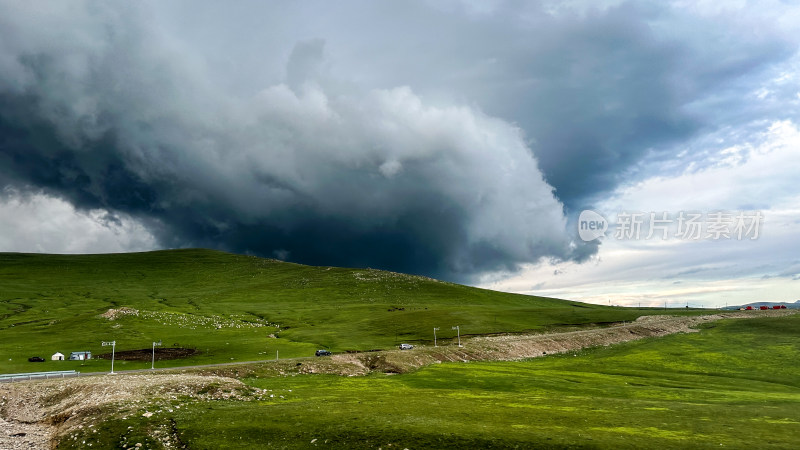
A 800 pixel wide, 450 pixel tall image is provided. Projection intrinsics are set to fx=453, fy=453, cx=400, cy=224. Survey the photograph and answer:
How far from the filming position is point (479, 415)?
38.8 m

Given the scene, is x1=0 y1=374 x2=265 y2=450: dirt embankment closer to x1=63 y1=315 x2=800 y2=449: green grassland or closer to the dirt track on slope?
the dirt track on slope

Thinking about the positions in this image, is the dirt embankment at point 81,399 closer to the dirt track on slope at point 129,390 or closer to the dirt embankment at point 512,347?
the dirt track on slope at point 129,390

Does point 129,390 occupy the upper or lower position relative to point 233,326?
lower

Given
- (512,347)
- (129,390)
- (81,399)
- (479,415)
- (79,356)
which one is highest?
(129,390)

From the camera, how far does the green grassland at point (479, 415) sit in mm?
32219

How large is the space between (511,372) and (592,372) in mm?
17685

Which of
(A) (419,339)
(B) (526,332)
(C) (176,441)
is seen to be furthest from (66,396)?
(B) (526,332)

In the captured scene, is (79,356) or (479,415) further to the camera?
(79,356)

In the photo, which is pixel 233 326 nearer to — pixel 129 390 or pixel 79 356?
pixel 79 356

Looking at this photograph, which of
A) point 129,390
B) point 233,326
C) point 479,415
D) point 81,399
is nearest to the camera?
point 479,415

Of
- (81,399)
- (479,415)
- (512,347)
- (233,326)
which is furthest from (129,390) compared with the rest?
(233,326)

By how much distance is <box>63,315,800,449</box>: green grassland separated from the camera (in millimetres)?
32219

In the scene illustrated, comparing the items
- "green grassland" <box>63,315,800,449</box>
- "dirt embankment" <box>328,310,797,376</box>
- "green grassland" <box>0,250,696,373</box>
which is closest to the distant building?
"green grassland" <box>0,250,696,373</box>

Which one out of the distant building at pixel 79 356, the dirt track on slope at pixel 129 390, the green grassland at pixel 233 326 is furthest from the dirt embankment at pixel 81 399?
the distant building at pixel 79 356
